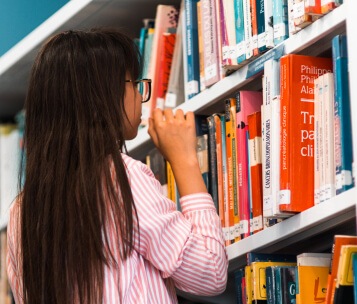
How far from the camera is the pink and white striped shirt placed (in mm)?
1612

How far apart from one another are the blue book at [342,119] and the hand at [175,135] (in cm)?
29

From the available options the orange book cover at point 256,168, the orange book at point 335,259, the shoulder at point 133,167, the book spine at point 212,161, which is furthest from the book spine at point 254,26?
the orange book at point 335,259

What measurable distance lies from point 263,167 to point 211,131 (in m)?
0.28

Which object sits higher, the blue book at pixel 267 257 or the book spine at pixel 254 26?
the book spine at pixel 254 26

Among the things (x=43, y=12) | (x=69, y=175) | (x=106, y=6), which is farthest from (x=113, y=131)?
(x=43, y=12)

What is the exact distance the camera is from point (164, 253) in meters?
1.62

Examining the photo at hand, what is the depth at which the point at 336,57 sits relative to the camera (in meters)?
1.62

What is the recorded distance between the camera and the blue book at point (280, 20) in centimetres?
177

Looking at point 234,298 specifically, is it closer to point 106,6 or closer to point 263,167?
point 263,167

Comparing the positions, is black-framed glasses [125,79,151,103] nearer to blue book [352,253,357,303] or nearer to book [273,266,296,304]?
book [273,266,296,304]

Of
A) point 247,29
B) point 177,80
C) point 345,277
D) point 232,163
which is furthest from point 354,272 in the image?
point 177,80

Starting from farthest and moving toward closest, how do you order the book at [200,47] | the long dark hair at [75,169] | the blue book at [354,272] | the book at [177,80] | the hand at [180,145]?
1. the book at [177,80]
2. the book at [200,47]
3. the hand at [180,145]
4. the long dark hair at [75,169]
5. the blue book at [354,272]

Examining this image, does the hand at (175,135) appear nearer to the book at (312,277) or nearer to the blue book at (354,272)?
the book at (312,277)

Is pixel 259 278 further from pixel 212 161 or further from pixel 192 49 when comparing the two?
pixel 192 49
